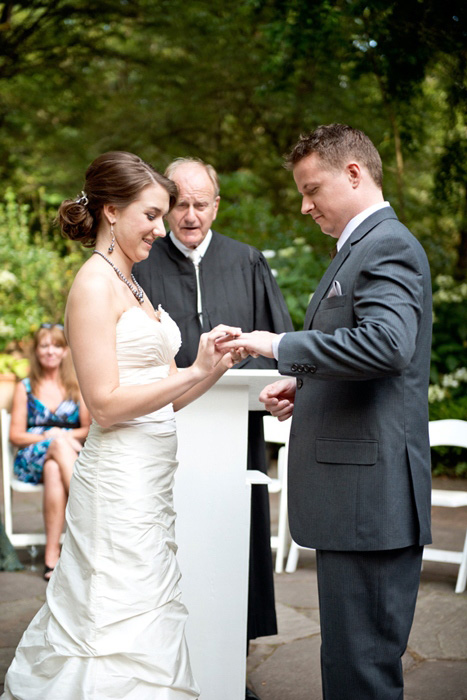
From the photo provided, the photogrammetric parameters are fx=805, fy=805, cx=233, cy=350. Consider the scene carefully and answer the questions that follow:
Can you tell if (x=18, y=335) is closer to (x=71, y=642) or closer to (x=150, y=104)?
(x=150, y=104)

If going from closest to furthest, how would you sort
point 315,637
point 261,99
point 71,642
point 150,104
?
point 71,642 < point 315,637 < point 261,99 < point 150,104

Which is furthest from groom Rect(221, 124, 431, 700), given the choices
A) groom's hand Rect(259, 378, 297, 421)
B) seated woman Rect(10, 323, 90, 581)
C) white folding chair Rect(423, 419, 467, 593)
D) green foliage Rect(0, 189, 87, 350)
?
green foliage Rect(0, 189, 87, 350)

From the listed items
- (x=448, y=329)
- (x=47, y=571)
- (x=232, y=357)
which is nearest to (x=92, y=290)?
(x=232, y=357)

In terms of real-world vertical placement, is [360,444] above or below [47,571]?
above

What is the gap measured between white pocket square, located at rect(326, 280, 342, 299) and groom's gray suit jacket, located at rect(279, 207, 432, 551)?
13 millimetres

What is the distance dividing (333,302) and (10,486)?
384 cm

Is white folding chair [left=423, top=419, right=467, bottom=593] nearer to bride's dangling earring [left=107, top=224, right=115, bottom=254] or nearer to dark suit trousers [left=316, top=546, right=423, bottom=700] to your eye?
dark suit trousers [left=316, top=546, right=423, bottom=700]

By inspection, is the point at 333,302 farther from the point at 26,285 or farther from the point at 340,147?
the point at 26,285

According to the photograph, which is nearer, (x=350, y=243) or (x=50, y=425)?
(x=350, y=243)

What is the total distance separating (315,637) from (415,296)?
2.53m

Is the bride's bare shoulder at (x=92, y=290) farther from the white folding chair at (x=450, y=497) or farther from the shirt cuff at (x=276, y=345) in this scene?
the white folding chair at (x=450, y=497)

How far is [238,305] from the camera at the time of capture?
371 centimetres

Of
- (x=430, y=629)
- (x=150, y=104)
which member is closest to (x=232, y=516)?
(x=430, y=629)

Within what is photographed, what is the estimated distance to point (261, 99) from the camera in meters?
11.6
